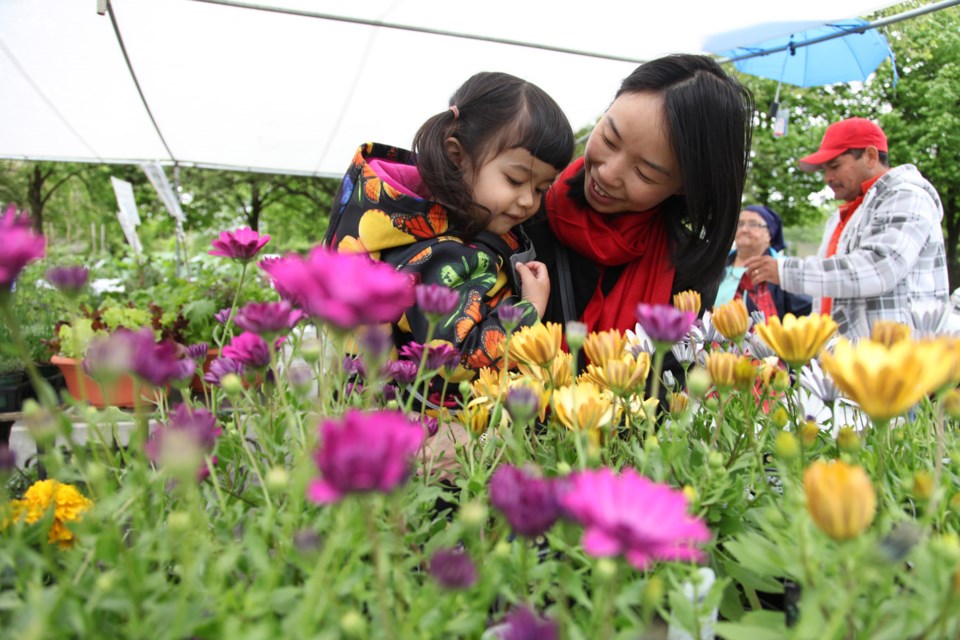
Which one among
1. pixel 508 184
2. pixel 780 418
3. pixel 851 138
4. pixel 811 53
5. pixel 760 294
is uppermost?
pixel 811 53

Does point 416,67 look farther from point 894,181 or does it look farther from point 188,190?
point 188,190

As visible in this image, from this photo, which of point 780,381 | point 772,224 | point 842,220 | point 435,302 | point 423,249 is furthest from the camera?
point 772,224

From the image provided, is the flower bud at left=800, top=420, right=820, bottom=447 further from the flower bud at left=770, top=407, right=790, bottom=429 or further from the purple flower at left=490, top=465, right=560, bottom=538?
the purple flower at left=490, top=465, right=560, bottom=538

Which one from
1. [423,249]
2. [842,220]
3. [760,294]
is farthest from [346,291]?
[760,294]

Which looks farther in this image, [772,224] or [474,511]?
[772,224]

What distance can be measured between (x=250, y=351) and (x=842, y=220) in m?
2.49

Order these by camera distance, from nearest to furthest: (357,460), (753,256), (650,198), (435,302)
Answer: (357,460)
(435,302)
(650,198)
(753,256)

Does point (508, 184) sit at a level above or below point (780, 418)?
above

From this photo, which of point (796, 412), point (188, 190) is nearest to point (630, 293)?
point (796, 412)

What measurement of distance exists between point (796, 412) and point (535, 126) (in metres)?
0.64

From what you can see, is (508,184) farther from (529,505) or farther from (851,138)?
(851,138)

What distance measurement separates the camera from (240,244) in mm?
628

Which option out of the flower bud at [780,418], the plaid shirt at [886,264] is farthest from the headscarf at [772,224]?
the flower bud at [780,418]

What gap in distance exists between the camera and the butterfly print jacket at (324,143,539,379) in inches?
34.3
